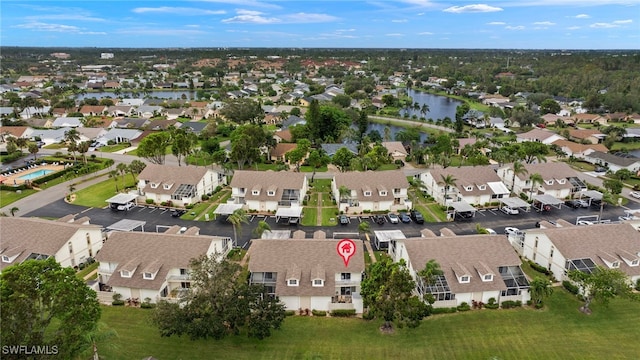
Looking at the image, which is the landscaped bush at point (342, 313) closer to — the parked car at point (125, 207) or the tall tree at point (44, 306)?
the tall tree at point (44, 306)

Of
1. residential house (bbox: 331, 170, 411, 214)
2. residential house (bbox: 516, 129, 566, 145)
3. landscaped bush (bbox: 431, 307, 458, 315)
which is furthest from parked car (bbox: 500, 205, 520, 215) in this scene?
residential house (bbox: 516, 129, 566, 145)

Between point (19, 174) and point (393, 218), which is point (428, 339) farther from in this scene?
point (19, 174)

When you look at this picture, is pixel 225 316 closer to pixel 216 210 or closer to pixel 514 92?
A: pixel 216 210

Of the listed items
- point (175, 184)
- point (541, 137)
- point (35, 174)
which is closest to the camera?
point (175, 184)

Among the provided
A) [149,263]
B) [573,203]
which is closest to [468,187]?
[573,203]

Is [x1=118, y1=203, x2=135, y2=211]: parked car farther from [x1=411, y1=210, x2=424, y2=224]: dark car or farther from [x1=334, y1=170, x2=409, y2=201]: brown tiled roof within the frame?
[x1=411, y1=210, x2=424, y2=224]: dark car

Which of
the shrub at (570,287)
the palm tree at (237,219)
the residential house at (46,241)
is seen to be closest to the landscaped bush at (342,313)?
the palm tree at (237,219)

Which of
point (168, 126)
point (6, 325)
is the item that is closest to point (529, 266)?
point (6, 325)
